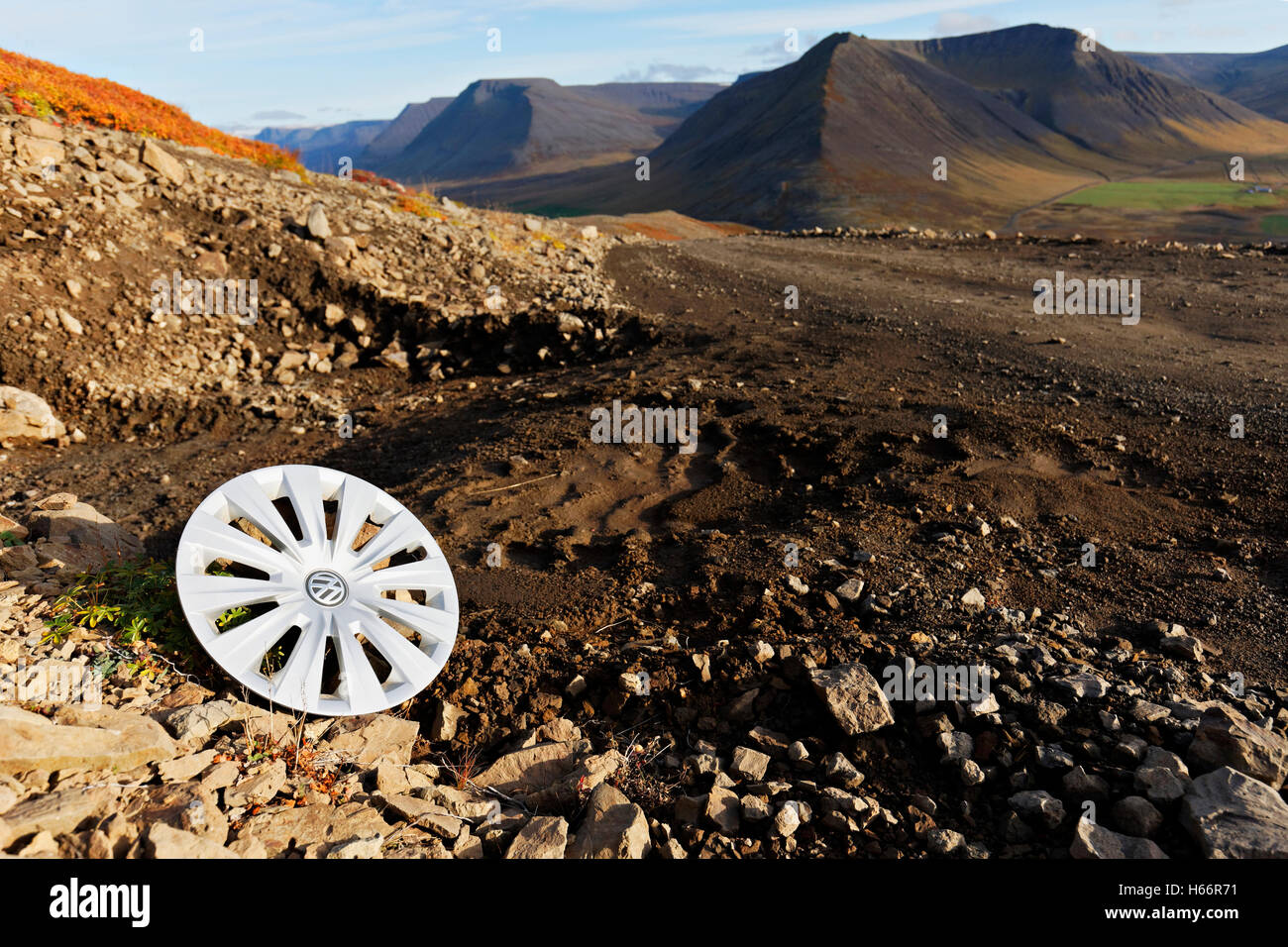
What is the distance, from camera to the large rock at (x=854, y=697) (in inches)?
125

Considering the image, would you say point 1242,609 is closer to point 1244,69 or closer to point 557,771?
point 557,771

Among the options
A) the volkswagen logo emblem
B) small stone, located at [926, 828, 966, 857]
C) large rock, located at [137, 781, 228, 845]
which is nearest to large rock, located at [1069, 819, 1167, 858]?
small stone, located at [926, 828, 966, 857]

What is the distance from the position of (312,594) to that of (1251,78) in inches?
9099

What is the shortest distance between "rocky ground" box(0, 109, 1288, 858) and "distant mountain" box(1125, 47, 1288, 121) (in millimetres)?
167965

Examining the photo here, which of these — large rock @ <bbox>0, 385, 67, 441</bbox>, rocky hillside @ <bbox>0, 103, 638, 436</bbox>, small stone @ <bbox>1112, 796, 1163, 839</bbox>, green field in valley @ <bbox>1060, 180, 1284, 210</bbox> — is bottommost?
small stone @ <bbox>1112, 796, 1163, 839</bbox>

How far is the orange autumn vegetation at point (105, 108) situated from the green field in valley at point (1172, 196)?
60812 millimetres

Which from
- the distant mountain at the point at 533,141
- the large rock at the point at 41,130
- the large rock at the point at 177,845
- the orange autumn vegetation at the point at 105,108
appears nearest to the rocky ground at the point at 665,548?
the large rock at the point at 177,845

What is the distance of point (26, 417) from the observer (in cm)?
779

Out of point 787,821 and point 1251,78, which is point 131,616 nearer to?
point 787,821

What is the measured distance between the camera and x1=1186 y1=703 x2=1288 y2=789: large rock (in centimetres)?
276

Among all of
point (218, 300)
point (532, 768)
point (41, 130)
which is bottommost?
point (532, 768)

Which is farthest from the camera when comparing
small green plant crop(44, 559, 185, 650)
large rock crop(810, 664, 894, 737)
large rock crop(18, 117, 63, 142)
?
large rock crop(18, 117, 63, 142)

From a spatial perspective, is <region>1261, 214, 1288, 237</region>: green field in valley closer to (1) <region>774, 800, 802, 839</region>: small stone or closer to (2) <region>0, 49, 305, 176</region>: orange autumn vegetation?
(2) <region>0, 49, 305, 176</region>: orange autumn vegetation

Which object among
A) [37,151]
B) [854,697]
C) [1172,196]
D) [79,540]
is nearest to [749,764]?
[854,697]
